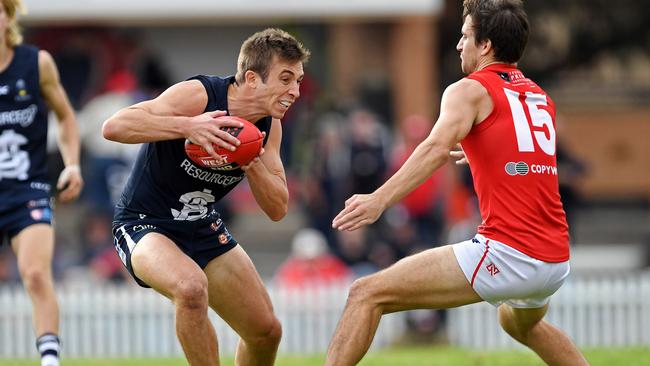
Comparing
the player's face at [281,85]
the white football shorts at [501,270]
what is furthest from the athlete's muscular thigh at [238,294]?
the white football shorts at [501,270]

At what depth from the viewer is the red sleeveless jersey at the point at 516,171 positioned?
632 cm

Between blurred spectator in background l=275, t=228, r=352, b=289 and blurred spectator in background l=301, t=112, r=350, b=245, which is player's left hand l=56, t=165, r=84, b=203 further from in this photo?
blurred spectator in background l=301, t=112, r=350, b=245

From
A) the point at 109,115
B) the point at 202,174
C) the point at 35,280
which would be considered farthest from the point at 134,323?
the point at 202,174

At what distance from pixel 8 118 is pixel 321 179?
7.43 m

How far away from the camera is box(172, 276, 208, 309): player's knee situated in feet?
20.9

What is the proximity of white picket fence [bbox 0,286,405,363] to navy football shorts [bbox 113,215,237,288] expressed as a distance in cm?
662

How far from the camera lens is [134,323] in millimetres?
13766

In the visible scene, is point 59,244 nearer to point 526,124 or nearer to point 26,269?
point 26,269

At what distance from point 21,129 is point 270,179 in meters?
2.31

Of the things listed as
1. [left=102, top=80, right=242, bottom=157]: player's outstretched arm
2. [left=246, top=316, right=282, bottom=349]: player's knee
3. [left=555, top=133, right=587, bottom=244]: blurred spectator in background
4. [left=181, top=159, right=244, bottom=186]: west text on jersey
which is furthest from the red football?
[left=555, top=133, right=587, bottom=244]: blurred spectator in background

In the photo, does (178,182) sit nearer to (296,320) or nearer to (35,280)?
(35,280)

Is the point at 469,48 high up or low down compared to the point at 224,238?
up

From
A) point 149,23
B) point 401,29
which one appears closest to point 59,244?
point 149,23

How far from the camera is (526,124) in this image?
636 cm
